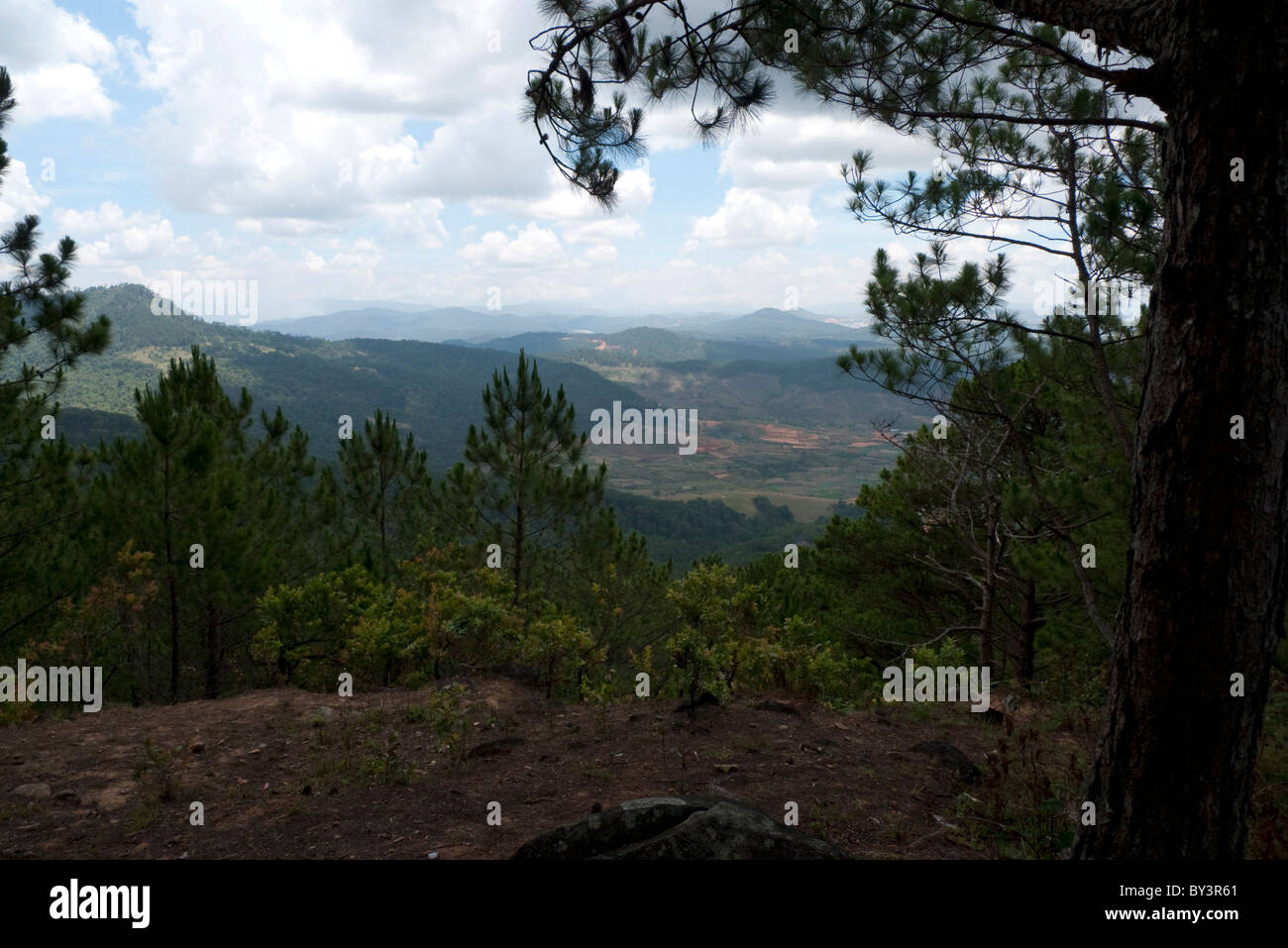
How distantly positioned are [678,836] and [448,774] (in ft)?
8.44

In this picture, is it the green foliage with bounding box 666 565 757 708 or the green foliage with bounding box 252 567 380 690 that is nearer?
the green foliage with bounding box 666 565 757 708

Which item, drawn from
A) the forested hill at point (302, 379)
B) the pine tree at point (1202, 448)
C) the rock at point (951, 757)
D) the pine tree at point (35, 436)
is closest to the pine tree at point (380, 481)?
the pine tree at point (35, 436)

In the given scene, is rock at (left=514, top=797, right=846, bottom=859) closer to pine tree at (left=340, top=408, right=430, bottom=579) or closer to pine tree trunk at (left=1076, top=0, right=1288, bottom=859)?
pine tree trunk at (left=1076, top=0, right=1288, bottom=859)

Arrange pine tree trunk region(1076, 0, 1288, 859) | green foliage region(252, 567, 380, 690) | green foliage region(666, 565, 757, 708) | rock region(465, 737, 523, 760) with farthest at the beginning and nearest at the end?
green foliage region(252, 567, 380, 690) < green foliage region(666, 565, 757, 708) < rock region(465, 737, 523, 760) < pine tree trunk region(1076, 0, 1288, 859)

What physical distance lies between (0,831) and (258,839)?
1696 millimetres

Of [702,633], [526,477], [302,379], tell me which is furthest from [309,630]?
[302,379]

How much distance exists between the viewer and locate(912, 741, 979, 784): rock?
4.90m

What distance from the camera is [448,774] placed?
16.3ft

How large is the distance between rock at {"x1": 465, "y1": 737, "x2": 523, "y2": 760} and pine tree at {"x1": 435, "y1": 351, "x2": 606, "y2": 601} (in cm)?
678

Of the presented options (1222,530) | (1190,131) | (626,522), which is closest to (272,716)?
(1222,530)

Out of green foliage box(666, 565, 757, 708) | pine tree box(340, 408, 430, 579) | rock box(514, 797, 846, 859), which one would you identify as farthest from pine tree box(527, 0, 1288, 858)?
pine tree box(340, 408, 430, 579)

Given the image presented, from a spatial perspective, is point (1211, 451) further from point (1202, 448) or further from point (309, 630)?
point (309, 630)

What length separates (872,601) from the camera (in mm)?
12398
